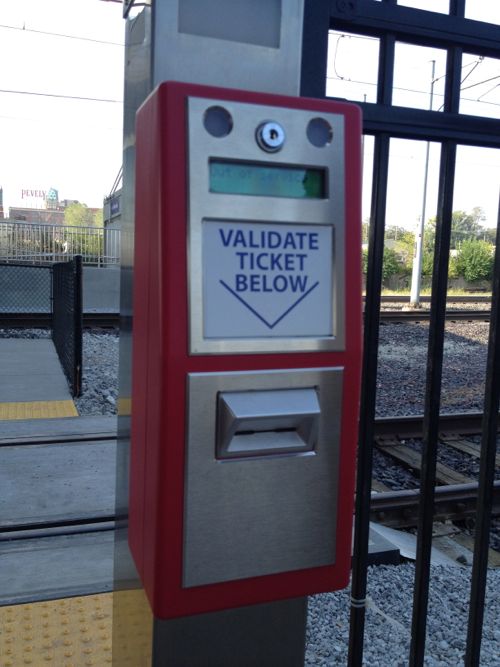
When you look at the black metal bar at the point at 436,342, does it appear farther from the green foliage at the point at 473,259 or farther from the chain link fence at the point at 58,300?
the green foliage at the point at 473,259

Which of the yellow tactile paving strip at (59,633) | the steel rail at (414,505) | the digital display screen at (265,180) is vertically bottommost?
the steel rail at (414,505)

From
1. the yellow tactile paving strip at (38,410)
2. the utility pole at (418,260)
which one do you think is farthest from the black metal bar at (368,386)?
the utility pole at (418,260)

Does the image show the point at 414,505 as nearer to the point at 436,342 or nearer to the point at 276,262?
the point at 436,342

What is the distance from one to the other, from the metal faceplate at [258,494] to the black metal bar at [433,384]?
1.74 ft

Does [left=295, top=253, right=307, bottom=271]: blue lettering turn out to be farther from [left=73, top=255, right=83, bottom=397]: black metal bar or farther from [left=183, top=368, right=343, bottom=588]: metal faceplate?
[left=73, top=255, right=83, bottom=397]: black metal bar

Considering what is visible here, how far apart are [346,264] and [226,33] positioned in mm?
456

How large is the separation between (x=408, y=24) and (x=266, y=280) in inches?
27.2

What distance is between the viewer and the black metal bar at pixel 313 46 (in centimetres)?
125

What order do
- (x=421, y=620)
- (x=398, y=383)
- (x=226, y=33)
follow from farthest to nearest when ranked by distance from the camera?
(x=398, y=383) < (x=421, y=620) < (x=226, y=33)

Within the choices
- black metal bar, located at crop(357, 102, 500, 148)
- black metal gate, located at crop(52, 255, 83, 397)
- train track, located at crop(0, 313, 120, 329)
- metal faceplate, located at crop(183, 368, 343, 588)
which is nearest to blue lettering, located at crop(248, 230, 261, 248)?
metal faceplate, located at crop(183, 368, 343, 588)

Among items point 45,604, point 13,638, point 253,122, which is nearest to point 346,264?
point 253,122

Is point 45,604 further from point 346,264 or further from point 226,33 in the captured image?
point 226,33

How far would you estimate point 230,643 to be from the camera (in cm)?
127

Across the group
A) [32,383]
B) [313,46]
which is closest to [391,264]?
[32,383]
